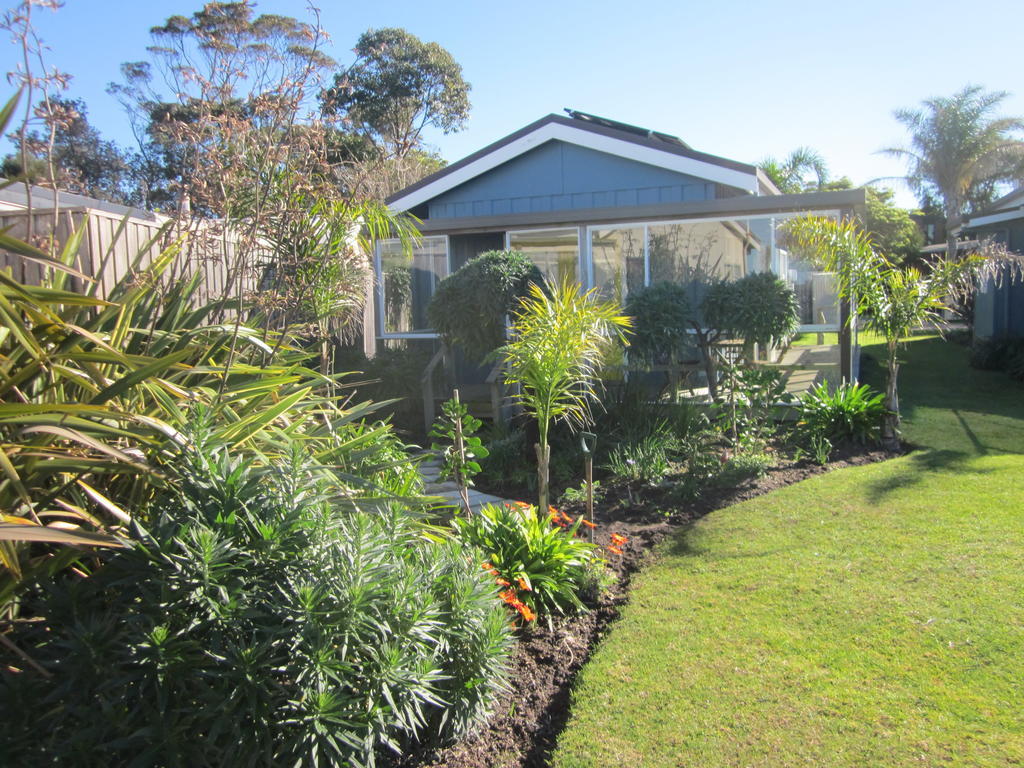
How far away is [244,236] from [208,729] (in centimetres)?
266

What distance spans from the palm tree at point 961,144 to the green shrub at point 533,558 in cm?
2908

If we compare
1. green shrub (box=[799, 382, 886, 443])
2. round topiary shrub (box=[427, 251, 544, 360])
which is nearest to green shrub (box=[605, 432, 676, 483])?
green shrub (box=[799, 382, 886, 443])

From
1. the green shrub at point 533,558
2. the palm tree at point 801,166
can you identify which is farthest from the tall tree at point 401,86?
the green shrub at point 533,558

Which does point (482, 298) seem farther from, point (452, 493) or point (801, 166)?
point (801, 166)

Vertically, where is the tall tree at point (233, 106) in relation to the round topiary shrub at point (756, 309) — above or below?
above

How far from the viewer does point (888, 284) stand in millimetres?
8383

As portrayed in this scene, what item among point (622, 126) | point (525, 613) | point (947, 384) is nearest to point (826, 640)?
point (525, 613)

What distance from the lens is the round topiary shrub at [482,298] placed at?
8.99m

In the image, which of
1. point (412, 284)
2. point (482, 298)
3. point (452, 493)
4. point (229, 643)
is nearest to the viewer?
point (229, 643)

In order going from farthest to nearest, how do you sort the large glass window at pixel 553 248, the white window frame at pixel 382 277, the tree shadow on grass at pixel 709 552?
the white window frame at pixel 382 277, the large glass window at pixel 553 248, the tree shadow on grass at pixel 709 552

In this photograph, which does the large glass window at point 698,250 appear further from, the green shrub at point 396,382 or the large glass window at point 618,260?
the green shrub at point 396,382

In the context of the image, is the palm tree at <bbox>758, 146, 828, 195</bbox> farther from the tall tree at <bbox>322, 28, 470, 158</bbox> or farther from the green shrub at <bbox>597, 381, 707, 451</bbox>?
the green shrub at <bbox>597, 381, 707, 451</bbox>

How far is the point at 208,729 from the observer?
248cm

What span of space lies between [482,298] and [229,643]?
6879 millimetres
